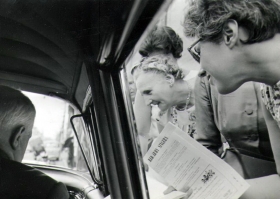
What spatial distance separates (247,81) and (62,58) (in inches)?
32.0

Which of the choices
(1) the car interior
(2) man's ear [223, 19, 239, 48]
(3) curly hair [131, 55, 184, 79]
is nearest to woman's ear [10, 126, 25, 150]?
(1) the car interior

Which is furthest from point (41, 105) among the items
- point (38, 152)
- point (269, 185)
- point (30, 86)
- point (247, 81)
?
point (269, 185)

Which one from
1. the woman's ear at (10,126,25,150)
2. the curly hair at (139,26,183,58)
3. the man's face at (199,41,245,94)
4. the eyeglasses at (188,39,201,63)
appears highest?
the curly hair at (139,26,183,58)

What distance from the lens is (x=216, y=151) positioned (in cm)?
152

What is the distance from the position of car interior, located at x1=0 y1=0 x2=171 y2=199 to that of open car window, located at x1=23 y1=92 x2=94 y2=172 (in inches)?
0.6

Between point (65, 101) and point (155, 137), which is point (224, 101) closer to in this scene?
point (155, 137)

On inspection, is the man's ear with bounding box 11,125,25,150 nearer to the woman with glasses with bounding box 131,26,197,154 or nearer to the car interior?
the car interior

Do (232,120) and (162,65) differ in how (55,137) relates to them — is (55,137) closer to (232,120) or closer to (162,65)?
(162,65)

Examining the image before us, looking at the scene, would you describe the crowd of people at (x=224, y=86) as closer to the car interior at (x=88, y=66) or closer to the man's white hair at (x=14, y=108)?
the car interior at (x=88, y=66)

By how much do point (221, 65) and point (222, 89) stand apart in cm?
11


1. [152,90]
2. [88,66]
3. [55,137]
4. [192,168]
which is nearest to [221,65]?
[152,90]

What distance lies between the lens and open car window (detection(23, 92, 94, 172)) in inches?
57.4

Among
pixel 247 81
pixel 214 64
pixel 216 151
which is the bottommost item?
pixel 216 151

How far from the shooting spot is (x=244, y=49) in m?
1.51
